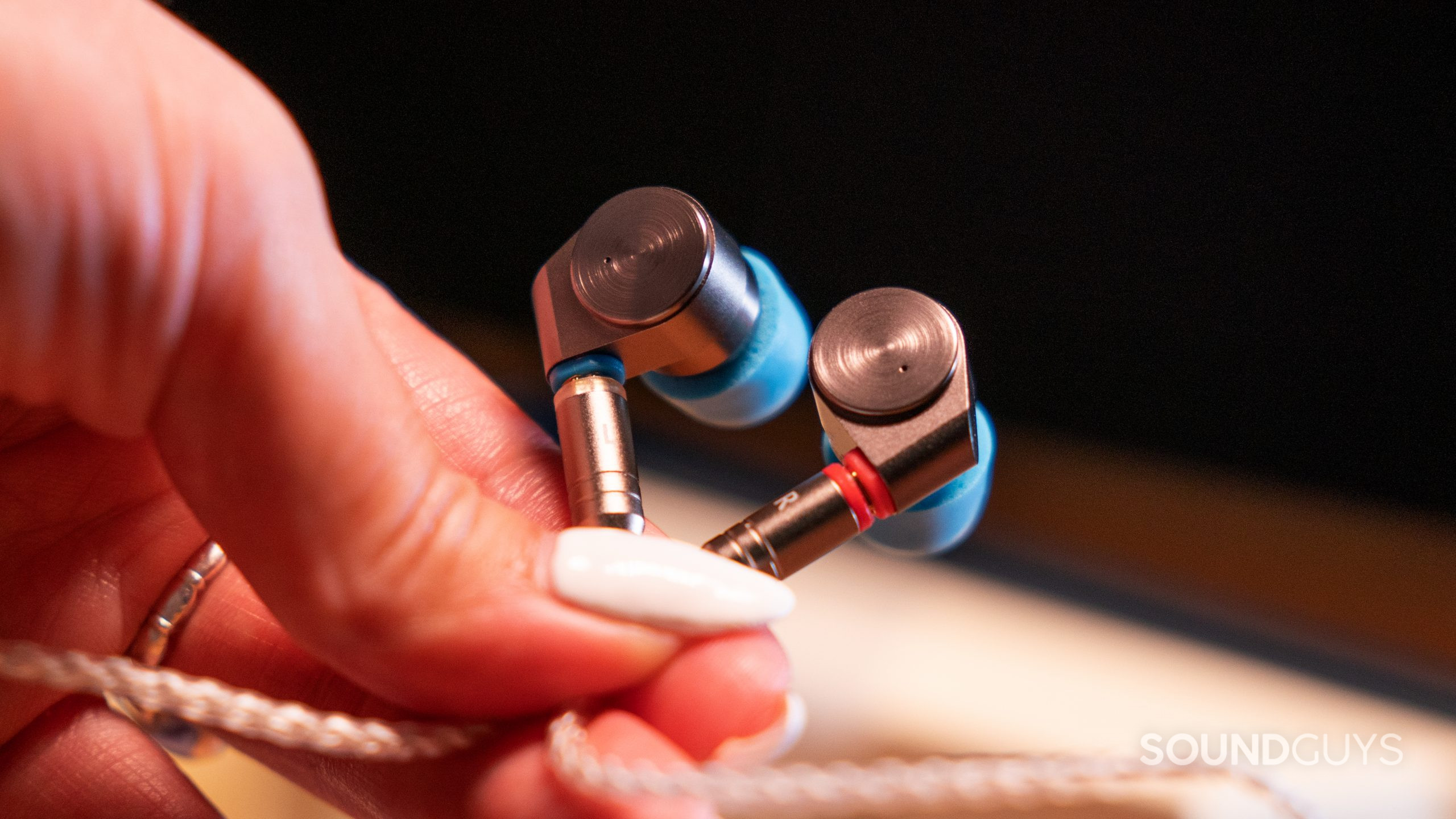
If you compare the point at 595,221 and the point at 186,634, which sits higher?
the point at 595,221

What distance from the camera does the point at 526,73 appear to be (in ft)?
3.04

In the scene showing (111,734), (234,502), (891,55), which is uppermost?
(891,55)

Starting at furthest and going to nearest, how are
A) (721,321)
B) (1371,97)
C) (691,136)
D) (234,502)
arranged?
(691,136) < (1371,97) < (721,321) < (234,502)

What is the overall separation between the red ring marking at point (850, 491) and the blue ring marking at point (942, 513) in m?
0.04

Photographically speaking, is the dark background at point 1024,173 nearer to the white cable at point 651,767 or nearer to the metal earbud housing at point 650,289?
the metal earbud housing at point 650,289

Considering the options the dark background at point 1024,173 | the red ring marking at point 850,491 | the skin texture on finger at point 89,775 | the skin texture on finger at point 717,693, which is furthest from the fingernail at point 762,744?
the dark background at point 1024,173

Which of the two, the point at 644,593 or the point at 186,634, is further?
the point at 186,634

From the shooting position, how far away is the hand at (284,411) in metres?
0.39

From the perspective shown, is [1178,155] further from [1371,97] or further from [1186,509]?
[1186,509]

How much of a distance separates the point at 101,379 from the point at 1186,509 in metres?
0.88

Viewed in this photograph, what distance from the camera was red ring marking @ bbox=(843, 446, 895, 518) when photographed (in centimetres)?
52

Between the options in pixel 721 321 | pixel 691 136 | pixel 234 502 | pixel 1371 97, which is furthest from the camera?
pixel 691 136

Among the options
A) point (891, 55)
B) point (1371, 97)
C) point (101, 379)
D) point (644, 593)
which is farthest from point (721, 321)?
point (1371, 97)

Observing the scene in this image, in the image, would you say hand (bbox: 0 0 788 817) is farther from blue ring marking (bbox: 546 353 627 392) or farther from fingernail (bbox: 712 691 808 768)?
blue ring marking (bbox: 546 353 627 392)
